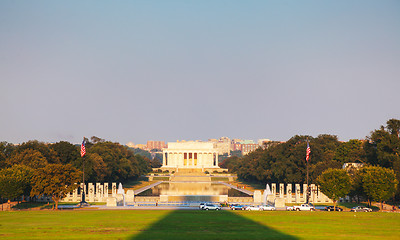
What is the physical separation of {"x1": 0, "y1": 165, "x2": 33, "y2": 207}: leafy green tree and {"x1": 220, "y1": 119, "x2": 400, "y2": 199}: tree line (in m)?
39.0

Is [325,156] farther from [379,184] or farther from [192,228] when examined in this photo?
[192,228]

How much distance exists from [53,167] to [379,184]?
42898 millimetres

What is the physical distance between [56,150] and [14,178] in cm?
2486

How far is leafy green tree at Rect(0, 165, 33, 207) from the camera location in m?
56.9

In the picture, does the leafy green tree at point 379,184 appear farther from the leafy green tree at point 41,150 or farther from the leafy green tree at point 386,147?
the leafy green tree at point 41,150

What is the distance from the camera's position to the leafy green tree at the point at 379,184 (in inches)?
2281

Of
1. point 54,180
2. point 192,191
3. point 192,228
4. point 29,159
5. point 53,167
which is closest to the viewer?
point 192,228

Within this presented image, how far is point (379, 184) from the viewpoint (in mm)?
57812

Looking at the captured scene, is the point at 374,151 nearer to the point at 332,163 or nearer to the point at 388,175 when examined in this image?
the point at 332,163

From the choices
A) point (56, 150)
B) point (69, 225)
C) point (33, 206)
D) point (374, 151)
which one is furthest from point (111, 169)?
point (69, 225)

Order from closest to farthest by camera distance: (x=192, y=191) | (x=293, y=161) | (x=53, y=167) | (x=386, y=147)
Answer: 1. (x=53, y=167)
2. (x=386, y=147)
3. (x=293, y=161)
4. (x=192, y=191)

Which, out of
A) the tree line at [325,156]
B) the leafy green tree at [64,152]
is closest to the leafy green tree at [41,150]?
the leafy green tree at [64,152]

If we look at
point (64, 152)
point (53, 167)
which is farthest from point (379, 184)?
point (64, 152)

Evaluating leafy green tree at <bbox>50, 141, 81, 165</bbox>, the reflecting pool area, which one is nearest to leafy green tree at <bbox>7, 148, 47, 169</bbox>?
leafy green tree at <bbox>50, 141, 81, 165</bbox>
